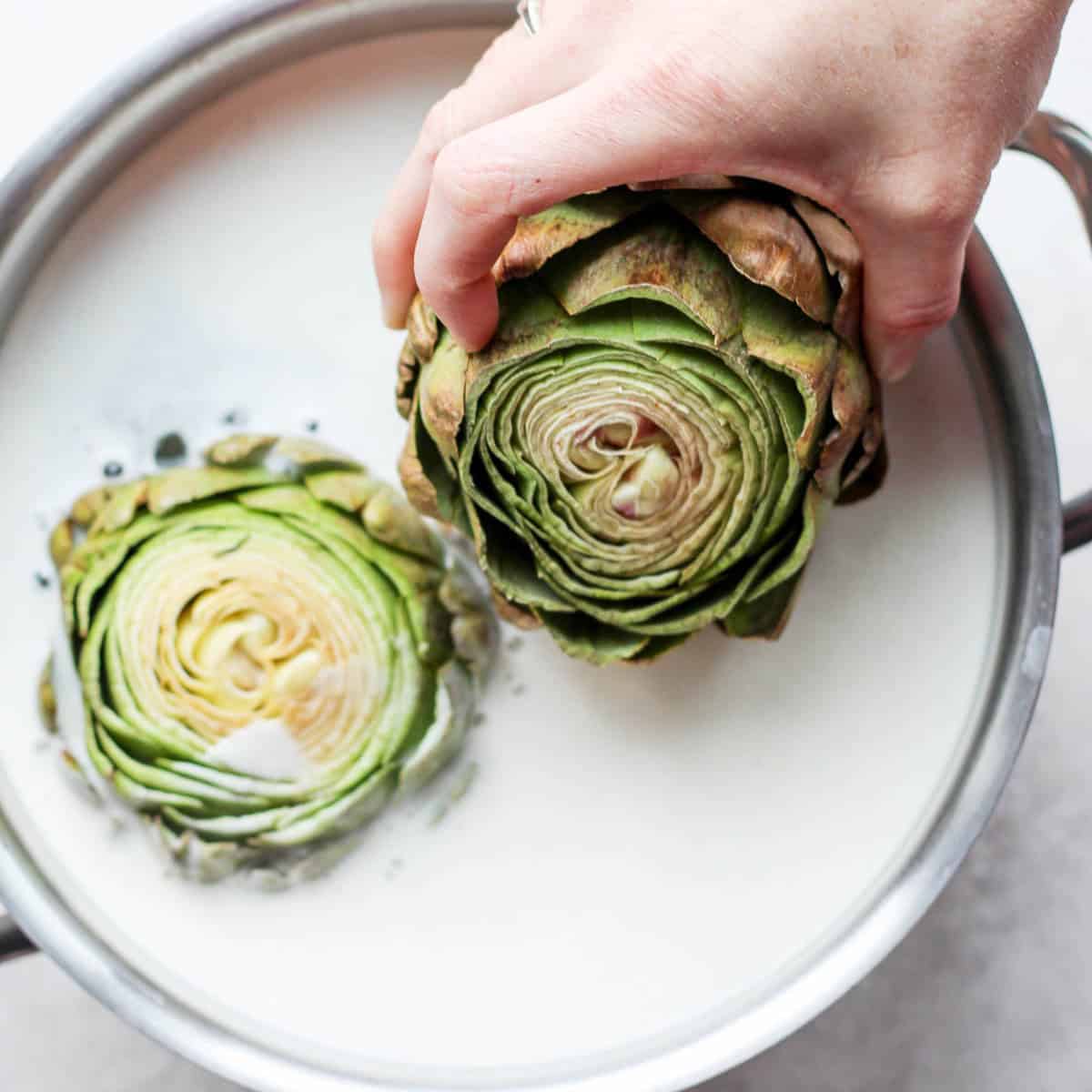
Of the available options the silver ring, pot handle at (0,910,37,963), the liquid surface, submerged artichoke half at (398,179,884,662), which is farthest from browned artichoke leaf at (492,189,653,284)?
pot handle at (0,910,37,963)

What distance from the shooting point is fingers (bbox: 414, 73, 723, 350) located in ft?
2.59

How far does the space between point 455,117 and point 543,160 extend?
0.13 meters

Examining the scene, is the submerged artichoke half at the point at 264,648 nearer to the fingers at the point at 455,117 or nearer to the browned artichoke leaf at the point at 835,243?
the fingers at the point at 455,117

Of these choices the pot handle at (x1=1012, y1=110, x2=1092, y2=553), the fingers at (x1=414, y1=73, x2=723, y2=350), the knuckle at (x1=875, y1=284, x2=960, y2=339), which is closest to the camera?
the fingers at (x1=414, y1=73, x2=723, y2=350)

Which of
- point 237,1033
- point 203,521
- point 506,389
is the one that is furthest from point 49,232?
point 237,1033

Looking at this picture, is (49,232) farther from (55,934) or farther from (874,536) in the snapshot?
(874,536)

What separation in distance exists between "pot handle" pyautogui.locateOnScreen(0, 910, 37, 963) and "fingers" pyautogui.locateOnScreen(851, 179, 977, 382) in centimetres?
75

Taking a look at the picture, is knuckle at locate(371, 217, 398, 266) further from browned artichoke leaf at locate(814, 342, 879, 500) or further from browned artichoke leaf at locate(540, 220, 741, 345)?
browned artichoke leaf at locate(814, 342, 879, 500)

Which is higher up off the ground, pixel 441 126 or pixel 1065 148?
pixel 441 126

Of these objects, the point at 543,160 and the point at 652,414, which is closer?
the point at 543,160

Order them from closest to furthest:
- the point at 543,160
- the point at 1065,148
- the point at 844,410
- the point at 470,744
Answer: the point at 543,160 → the point at 844,410 → the point at 1065,148 → the point at 470,744

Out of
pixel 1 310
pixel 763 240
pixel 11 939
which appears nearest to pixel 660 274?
pixel 763 240

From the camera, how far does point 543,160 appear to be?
792mm

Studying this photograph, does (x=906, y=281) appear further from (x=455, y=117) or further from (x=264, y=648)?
(x=264, y=648)
